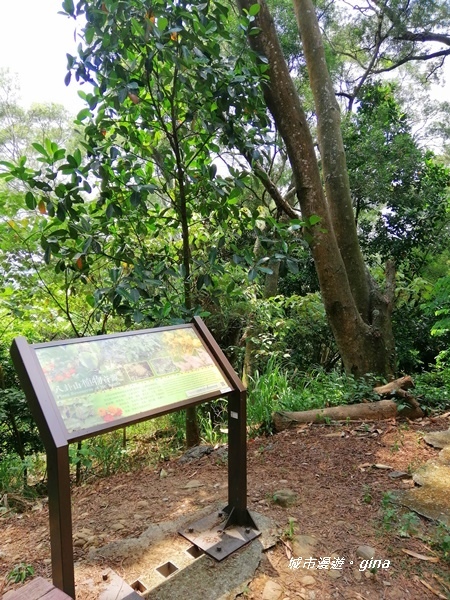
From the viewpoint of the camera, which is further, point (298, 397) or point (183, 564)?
point (298, 397)

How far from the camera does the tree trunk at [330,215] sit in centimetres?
412

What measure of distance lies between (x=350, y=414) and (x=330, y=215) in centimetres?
225

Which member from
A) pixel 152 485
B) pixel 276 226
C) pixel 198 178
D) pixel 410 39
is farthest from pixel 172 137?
pixel 410 39

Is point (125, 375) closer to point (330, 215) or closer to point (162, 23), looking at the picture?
point (162, 23)

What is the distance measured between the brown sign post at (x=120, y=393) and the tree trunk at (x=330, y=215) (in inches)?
101

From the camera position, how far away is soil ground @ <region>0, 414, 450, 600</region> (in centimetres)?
168

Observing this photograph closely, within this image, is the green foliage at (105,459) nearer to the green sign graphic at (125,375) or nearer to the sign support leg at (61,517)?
the green sign graphic at (125,375)

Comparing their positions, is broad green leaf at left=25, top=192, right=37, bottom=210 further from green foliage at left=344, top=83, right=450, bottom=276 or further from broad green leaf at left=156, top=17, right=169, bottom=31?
green foliage at left=344, top=83, right=450, bottom=276

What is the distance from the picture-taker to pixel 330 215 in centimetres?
458

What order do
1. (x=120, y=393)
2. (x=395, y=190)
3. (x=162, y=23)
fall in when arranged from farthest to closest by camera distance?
(x=395, y=190), (x=162, y=23), (x=120, y=393)

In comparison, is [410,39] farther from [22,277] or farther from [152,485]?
[152,485]

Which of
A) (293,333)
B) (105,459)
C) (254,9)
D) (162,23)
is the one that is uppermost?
(254,9)

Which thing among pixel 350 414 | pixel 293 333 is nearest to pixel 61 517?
pixel 350 414

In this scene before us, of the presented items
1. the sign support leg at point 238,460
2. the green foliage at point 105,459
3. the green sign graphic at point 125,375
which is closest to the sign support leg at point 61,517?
the green sign graphic at point 125,375
